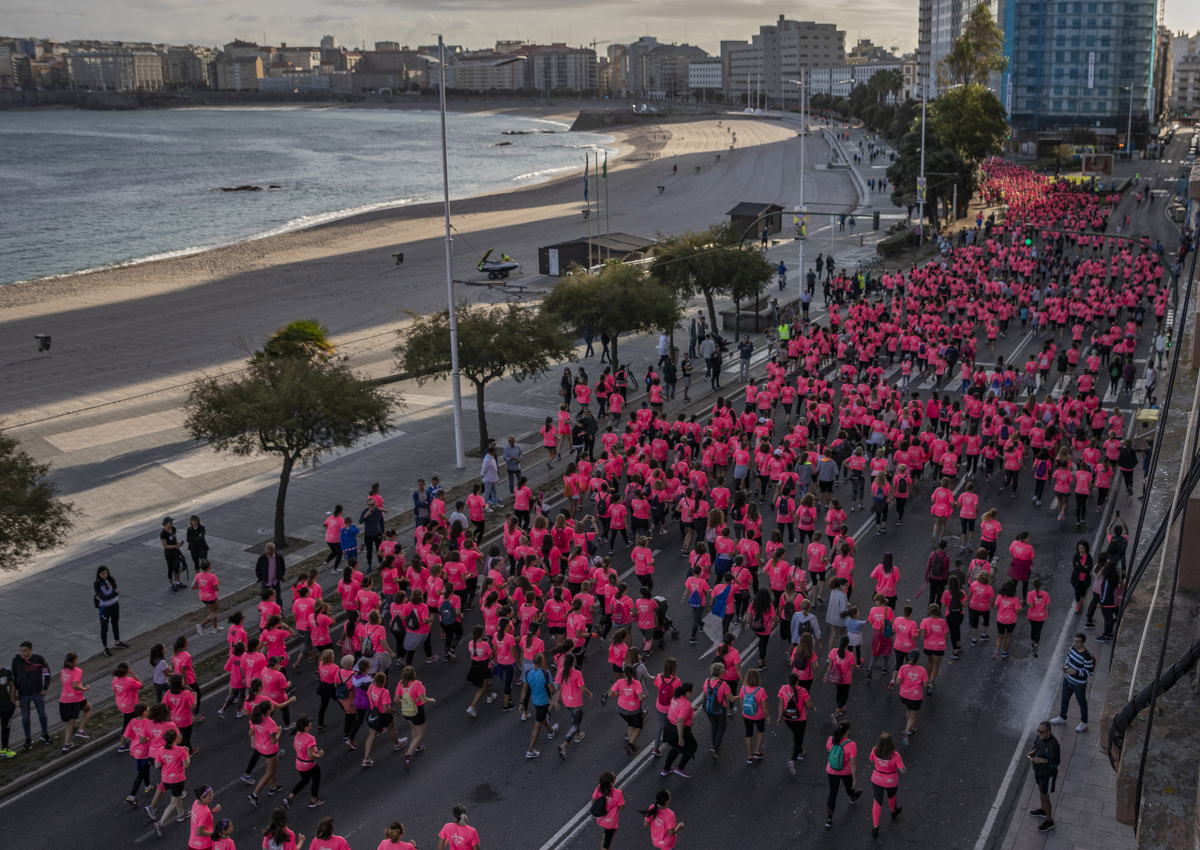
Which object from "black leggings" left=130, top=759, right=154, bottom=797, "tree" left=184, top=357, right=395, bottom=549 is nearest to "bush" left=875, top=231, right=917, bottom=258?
"tree" left=184, top=357, right=395, bottom=549

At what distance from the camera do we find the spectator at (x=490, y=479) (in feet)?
68.6

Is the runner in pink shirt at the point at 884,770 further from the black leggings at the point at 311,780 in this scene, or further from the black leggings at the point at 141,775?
the black leggings at the point at 141,775

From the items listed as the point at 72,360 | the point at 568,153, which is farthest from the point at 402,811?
the point at 568,153

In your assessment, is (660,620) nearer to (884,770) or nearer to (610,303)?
(884,770)

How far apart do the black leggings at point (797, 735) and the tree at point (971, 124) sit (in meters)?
70.9

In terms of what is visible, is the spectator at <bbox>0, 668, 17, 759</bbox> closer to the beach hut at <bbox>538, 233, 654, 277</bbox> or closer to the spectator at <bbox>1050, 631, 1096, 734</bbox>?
the spectator at <bbox>1050, 631, 1096, 734</bbox>

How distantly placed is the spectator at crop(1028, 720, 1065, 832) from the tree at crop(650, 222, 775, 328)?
25304 millimetres

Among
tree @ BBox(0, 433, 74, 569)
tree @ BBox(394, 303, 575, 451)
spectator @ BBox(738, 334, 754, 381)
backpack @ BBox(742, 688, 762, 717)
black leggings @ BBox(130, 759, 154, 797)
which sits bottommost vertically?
black leggings @ BBox(130, 759, 154, 797)

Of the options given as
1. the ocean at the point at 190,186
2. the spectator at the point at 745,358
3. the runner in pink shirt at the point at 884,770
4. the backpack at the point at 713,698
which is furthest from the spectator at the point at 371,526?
the ocean at the point at 190,186

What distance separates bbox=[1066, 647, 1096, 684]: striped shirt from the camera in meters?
12.4

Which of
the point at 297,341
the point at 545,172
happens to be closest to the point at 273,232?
the point at 297,341

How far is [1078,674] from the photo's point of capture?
40.8 ft

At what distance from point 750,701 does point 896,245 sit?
50.9 meters

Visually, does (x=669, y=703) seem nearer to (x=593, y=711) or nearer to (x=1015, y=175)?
(x=593, y=711)
